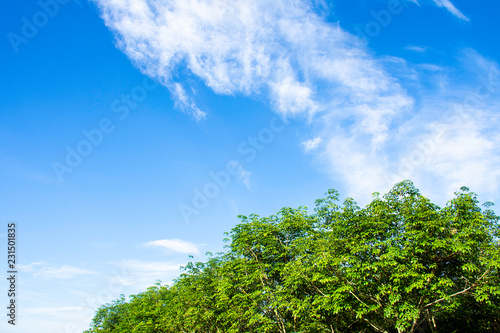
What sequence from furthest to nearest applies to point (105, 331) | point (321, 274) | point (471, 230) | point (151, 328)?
point (105, 331) < point (151, 328) < point (321, 274) < point (471, 230)

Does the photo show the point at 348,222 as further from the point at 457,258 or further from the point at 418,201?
the point at 457,258

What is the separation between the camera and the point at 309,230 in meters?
25.8

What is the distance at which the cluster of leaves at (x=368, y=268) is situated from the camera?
1709 cm

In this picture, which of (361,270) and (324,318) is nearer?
(361,270)

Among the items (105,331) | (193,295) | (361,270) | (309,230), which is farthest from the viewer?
(105,331)

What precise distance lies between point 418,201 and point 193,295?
22376 mm

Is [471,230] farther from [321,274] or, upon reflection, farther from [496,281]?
[321,274]

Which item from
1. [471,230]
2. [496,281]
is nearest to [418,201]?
[471,230]

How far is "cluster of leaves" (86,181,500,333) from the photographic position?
1709cm

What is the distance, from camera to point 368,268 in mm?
17547

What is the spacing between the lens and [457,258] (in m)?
17.9

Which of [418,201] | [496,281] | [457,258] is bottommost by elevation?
[496,281]

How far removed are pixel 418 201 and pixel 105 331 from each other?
51928mm

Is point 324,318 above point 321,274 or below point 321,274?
below
